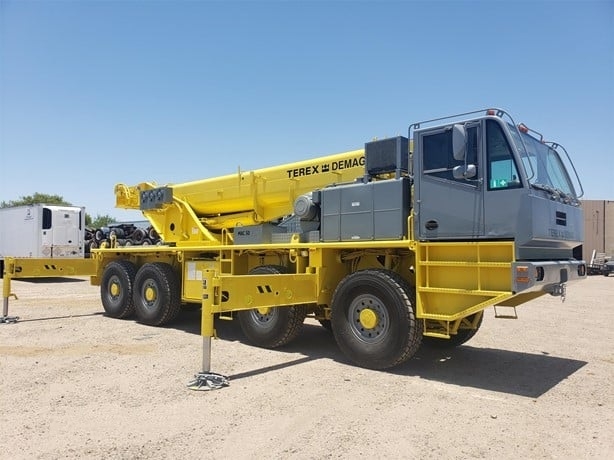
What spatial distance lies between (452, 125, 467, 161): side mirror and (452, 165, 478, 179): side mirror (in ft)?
0.45

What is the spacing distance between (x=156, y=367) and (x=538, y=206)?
17.3 feet

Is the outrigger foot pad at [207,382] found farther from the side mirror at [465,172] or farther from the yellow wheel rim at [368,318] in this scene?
the side mirror at [465,172]

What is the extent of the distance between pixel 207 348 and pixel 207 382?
0.42 m

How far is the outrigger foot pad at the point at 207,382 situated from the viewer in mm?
5938

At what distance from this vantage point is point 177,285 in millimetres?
10602

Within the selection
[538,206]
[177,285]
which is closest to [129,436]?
[538,206]

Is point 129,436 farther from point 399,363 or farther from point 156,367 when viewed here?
point 399,363

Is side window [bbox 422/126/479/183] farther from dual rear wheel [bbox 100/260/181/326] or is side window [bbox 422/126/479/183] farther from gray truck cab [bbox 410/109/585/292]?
dual rear wheel [bbox 100/260/181/326]

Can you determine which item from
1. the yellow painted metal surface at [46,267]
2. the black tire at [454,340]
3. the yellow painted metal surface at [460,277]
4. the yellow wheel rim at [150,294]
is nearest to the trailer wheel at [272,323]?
the black tire at [454,340]

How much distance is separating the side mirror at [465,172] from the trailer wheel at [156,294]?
6.37 metres

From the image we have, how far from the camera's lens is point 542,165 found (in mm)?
6816

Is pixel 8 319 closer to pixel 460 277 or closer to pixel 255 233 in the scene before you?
pixel 255 233

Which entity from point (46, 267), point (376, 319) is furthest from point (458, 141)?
point (46, 267)

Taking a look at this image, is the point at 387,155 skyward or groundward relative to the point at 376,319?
skyward
